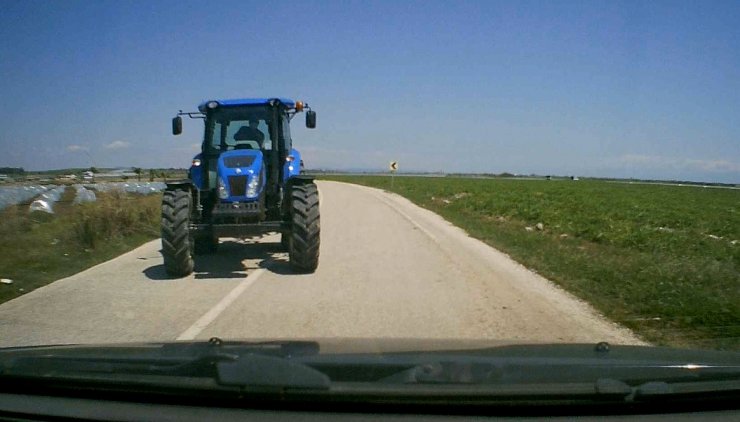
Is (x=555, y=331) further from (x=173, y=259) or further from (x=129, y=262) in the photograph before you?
(x=129, y=262)

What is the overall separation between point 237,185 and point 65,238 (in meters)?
6.43

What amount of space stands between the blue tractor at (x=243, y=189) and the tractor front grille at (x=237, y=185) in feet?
0.05

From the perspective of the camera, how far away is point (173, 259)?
31.1 ft

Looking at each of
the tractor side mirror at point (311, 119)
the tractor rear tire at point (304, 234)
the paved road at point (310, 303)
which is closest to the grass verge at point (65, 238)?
the paved road at point (310, 303)

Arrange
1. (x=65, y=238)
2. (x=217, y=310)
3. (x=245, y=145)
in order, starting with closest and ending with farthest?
(x=217, y=310) → (x=245, y=145) → (x=65, y=238)

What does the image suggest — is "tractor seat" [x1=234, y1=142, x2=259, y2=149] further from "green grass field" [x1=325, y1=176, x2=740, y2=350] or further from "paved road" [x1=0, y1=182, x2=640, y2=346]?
"green grass field" [x1=325, y1=176, x2=740, y2=350]

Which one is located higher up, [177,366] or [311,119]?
[311,119]

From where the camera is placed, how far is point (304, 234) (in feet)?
32.1

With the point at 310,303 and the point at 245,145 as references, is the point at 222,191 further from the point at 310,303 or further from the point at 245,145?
the point at 310,303

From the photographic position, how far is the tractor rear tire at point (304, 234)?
9812 mm

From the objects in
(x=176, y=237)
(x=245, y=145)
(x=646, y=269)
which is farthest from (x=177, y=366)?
(x=646, y=269)

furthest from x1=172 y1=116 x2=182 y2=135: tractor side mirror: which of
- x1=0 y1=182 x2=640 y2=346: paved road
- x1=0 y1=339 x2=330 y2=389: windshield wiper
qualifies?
x1=0 y1=339 x2=330 y2=389: windshield wiper

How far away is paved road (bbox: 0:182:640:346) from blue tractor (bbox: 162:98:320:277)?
601 millimetres

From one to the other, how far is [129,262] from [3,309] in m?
3.91
